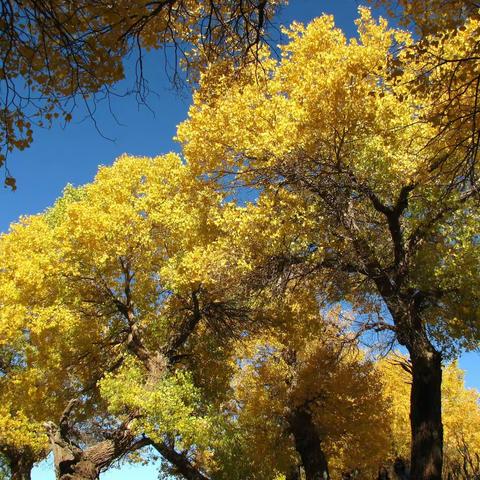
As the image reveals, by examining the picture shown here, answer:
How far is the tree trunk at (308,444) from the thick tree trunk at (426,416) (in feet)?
24.1

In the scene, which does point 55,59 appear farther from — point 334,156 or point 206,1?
point 334,156

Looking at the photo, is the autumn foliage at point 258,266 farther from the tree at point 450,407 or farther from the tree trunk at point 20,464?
the tree at point 450,407

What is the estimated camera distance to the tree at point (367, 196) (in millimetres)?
9164

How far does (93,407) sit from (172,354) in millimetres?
3462

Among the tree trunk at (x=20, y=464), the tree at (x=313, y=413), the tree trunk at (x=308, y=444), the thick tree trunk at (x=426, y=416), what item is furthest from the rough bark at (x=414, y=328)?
the tree trunk at (x=20, y=464)

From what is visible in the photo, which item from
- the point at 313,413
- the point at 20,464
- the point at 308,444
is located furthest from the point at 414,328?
the point at 20,464

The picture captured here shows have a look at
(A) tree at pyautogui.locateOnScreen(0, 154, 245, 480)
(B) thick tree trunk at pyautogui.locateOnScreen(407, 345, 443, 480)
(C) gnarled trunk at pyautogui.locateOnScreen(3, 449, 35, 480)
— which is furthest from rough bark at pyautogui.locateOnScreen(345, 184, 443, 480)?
(C) gnarled trunk at pyautogui.locateOnScreen(3, 449, 35, 480)

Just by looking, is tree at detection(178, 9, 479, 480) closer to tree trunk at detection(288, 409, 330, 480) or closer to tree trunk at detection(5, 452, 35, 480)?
tree trunk at detection(288, 409, 330, 480)

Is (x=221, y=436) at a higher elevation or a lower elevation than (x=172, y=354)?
lower

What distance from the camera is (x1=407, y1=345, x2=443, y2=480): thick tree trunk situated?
8633 mm

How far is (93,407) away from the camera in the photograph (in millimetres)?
14656

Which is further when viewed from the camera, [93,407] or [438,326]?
[93,407]

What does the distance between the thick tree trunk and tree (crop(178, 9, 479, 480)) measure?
20 millimetres

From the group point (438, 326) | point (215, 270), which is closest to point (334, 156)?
point (215, 270)
